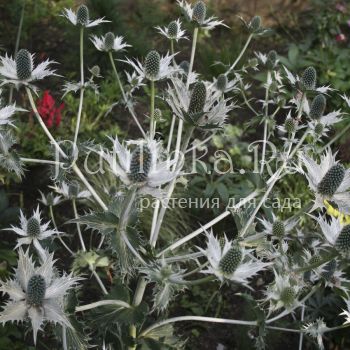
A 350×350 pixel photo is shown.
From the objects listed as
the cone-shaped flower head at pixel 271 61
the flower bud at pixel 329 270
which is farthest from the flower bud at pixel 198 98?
the cone-shaped flower head at pixel 271 61

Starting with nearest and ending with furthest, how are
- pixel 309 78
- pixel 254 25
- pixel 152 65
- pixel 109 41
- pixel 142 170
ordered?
pixel 142 170
pixel 152 65
pixel 309 78
pixel 109 41
pixel 254 25

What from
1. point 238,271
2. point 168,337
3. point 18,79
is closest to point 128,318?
point 168,337

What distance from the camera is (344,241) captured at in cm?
133

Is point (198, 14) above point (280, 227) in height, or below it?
above

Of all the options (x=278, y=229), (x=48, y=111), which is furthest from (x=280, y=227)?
(x=48, y=111)

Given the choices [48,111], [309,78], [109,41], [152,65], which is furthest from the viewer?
[48,111]

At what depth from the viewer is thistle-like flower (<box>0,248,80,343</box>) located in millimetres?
1227

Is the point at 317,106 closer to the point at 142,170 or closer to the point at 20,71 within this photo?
the point at 142,170

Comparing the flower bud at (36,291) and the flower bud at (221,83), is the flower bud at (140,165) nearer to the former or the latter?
the flower bud at (36,291)

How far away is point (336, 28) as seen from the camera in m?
4.36

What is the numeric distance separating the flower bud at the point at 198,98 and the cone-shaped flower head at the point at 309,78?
1.65 ft

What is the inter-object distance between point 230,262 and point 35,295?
0.49 metres

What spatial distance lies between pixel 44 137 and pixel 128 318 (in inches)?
68.2

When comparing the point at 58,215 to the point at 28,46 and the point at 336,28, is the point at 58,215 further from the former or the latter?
the point at 336,28
